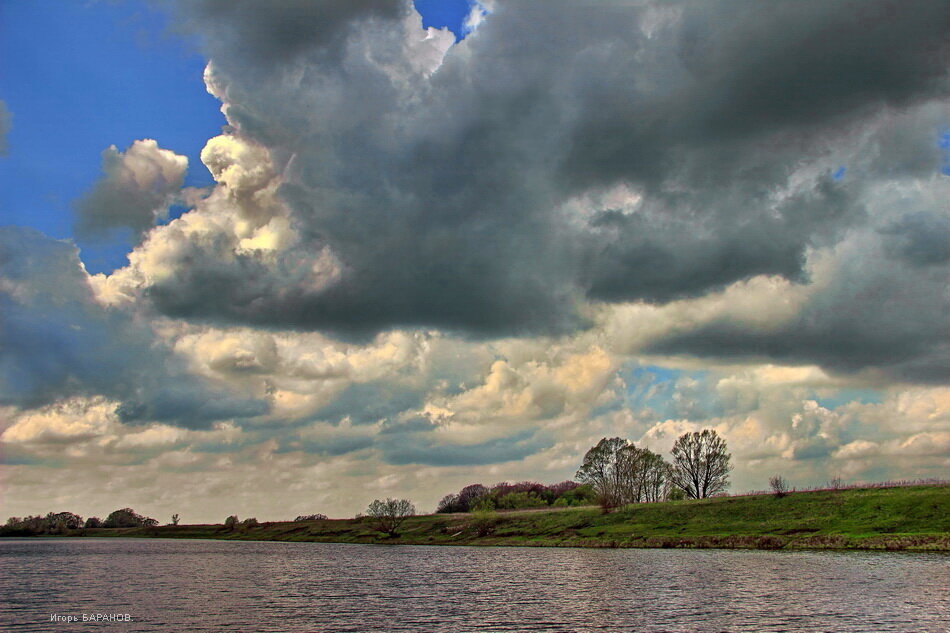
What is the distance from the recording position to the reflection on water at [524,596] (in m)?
50.4

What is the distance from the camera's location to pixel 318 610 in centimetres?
5956

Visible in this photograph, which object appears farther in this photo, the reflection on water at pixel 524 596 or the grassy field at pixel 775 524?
the grassy field at pixel 775 524

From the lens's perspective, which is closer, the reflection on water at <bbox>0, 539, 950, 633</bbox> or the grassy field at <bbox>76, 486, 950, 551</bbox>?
the reflection on water at <bbox>0, 539, 950, 633</bbox>

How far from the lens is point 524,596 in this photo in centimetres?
6706

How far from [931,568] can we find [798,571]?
13950 mm

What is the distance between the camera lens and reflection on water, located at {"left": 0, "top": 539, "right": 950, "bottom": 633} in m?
50.4

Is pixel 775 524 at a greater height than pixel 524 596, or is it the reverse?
pixel 524 596

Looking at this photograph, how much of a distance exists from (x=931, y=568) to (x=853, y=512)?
2530 inches

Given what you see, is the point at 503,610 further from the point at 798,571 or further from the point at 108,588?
the point at 108,588

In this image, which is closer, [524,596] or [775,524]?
→ [524,596]

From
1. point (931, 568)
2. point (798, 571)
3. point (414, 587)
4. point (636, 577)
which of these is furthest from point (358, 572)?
point (931, 568)

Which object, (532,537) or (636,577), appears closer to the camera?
(636,577)

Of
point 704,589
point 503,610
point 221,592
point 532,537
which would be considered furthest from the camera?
point 532,537

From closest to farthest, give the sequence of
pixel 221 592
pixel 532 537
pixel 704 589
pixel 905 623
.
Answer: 1. pixel 905 623
2. pixel 704 589
3. pixel 221 592
4. pixel 532 537
